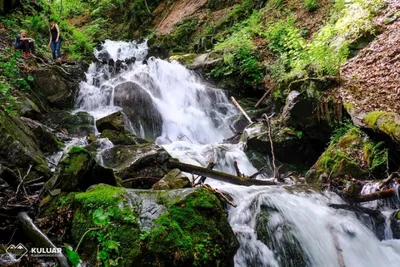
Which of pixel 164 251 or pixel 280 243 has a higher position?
pixel 164 251

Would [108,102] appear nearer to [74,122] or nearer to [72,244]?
[74,122]

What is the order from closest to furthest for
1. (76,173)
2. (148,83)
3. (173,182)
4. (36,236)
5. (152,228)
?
(36,236) → (152,228) → (76,173) → (173,182) → (148,83)

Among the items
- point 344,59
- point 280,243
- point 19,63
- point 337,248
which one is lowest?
point 337,248

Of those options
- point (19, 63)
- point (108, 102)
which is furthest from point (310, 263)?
point (19, 63)

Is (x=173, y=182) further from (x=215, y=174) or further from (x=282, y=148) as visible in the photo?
(x=282, y=148)

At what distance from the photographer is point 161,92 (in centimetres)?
1258

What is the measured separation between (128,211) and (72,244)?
0.65 m

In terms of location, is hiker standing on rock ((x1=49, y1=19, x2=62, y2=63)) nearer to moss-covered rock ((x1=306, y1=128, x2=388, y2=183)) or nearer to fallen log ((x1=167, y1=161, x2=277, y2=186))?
fallen log ((x1=167, y1=161, x2=277, y2=186))

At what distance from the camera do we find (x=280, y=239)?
4598mm

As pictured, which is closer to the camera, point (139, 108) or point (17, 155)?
point (17, 155)

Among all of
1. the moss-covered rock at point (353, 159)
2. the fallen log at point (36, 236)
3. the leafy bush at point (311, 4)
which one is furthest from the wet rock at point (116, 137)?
the leafy bush at point (311, 4)

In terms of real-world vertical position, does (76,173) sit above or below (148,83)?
above

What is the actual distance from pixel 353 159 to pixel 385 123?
1015 mm

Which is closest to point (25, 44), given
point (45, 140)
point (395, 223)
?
point (45, 140)
